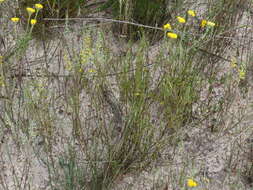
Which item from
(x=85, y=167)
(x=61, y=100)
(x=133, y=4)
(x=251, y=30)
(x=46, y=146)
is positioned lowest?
(x=85, y=167)

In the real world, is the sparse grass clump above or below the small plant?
below

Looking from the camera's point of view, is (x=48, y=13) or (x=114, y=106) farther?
(x=48, y=13)

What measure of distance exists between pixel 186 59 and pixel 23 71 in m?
0.99

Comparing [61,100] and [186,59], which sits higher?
[186,59]

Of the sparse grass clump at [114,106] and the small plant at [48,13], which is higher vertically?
the small plant at [48,13]

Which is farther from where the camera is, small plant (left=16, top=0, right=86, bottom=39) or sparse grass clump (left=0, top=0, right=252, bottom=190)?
small plant (left=16, top=0, right=86, bottom=39)

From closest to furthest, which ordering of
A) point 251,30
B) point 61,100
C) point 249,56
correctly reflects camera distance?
1. point 61,100
2. point 249,56
3. point 251,30

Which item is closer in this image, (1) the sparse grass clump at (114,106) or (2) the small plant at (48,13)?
(1) the sparse grass clump at (114,106)

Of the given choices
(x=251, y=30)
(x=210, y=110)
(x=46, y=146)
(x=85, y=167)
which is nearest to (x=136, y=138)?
(x=85, y=167)

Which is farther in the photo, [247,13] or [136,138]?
[247,13]

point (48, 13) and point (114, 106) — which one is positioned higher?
point (48, 13)

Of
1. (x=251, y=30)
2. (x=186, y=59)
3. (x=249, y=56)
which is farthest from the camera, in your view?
(x=251, y=30)

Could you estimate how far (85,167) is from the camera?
5.78 ft

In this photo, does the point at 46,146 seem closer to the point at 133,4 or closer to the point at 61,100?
the point at 61,100
